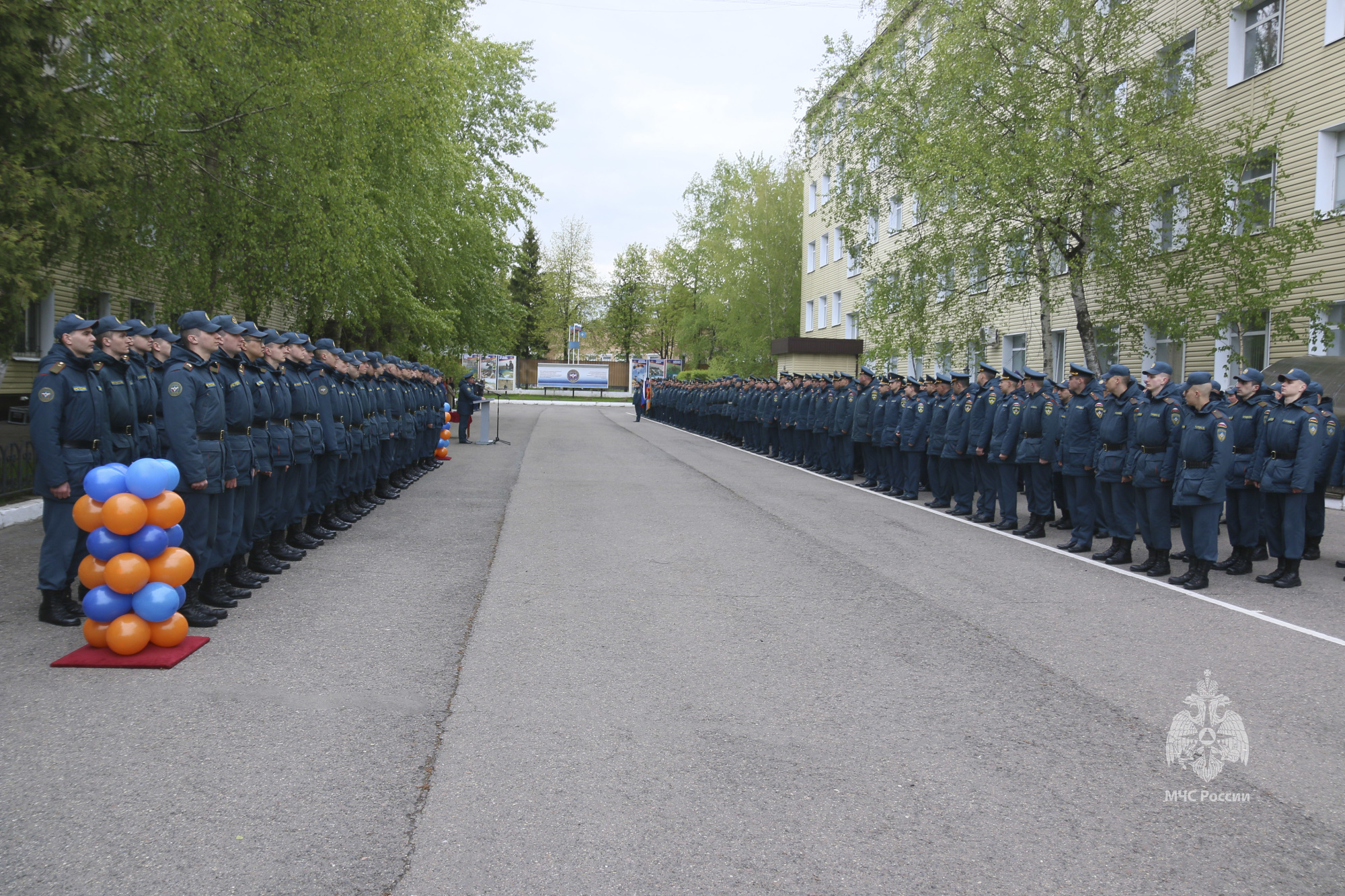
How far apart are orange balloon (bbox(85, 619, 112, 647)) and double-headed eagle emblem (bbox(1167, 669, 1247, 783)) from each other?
226 inches

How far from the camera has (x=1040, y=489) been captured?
38.8 feet

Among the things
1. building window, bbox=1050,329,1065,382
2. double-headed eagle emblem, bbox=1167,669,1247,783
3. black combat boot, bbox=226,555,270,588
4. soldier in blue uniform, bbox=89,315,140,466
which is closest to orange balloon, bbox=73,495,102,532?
soldier in blue uniform, bbox=89,315,140,466

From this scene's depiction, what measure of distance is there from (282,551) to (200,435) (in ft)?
7.24

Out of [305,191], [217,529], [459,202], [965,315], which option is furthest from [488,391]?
[217,529]

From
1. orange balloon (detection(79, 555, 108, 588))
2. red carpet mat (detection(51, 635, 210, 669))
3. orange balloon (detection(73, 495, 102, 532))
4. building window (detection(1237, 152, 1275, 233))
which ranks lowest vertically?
red carpet mat (detection(51, 635, 210, 669))

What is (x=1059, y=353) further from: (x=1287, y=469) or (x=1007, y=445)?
(x=1287, y=469)

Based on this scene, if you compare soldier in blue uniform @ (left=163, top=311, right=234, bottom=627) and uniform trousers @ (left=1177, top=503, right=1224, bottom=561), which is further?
uniform trousers @ (left=1177, top=503, right=1224, bottom=561)

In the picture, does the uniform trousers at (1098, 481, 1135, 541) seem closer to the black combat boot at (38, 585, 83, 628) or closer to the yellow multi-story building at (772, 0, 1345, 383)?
the black combat boot at (38, 585, 83, 628)

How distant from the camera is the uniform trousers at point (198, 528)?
6.79 meters

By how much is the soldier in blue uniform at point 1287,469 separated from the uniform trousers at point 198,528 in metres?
9.15

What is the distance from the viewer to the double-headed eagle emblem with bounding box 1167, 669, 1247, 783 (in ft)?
14.6

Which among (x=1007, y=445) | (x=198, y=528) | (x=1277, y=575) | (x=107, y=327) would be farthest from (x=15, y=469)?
(x=1277, y=575)

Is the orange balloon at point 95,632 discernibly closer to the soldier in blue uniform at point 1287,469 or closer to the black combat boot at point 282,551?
the black combat boot at point 282,551

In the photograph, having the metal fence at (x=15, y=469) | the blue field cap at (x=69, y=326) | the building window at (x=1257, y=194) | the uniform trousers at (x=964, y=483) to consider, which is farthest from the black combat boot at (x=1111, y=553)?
the metal fence at (x=15, y=469)
